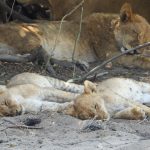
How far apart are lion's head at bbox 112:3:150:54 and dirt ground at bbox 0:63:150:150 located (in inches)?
95.0

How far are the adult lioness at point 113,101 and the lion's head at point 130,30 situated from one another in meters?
1.57

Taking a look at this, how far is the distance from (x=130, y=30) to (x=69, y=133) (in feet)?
9.75

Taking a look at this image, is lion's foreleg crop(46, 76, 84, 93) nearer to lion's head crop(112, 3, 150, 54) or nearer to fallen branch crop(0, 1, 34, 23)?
lion's head crop(112, 3, 150, 54)

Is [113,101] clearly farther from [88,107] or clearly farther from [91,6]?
[91,6]

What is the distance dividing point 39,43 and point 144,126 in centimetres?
246

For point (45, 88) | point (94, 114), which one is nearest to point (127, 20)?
point (45, 88)

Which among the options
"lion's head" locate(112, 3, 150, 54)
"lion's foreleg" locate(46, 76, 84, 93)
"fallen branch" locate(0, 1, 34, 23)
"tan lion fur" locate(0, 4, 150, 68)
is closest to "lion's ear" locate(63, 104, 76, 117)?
"lion's foreleg" locate(46, 76, 84, 93)

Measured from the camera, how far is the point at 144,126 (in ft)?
12.8

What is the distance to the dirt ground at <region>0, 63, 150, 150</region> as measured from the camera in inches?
133

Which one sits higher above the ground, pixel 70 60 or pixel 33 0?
pixel 33 0

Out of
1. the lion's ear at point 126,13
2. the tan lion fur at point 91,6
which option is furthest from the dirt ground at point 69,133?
the tan lion fur at point 91,6

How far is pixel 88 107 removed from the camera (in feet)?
13.0

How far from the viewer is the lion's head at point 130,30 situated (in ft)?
21.0

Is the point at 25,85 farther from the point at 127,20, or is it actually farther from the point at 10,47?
the point at 127,20
